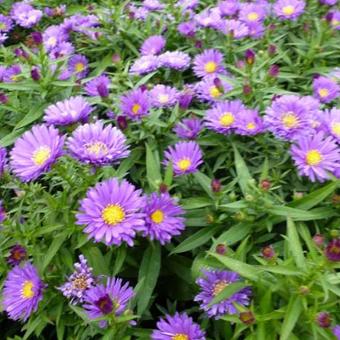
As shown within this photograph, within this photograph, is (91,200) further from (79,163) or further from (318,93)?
(318,93)

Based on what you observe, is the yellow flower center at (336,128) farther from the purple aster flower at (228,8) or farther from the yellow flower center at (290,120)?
the purple aster flower at (228,8)

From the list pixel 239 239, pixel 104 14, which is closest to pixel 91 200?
pixel 239 239

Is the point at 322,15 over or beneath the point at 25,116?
beneath

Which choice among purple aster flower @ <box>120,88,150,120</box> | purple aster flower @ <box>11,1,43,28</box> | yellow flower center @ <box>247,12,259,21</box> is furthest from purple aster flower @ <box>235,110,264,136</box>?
purple aster flower @ <box>11,1,43,28</box>

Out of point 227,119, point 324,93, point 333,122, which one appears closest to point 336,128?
point 333,122

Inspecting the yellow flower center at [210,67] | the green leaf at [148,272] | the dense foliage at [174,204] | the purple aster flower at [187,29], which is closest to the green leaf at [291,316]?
the dense foliage at [174,204]

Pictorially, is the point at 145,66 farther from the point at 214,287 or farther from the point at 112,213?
the point at 214,287
